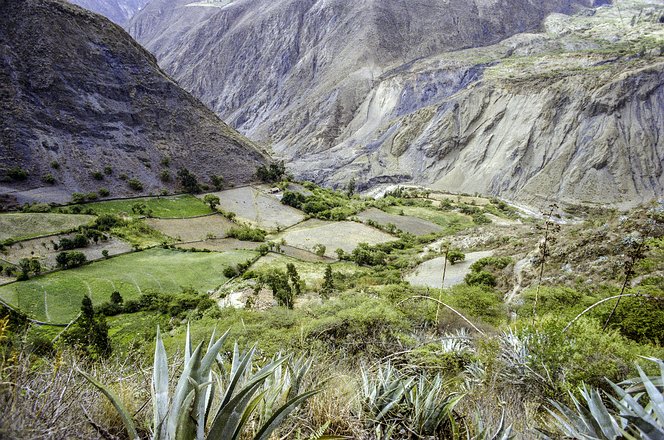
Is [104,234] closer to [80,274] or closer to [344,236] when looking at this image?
[80,274]

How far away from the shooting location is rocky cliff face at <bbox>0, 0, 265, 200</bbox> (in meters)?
43.4

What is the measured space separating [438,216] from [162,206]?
3701cm

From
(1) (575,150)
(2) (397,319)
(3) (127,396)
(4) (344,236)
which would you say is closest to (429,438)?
(3) (127,396)

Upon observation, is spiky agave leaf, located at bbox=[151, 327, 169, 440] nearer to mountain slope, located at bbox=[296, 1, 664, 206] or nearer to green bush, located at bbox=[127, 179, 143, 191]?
green bush, located at bbox=[127, 179, 143, 191]

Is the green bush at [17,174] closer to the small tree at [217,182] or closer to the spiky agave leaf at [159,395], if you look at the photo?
the small tree at [217,182]

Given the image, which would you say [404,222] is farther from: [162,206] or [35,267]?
[35,267]

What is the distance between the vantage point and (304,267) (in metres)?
32.9

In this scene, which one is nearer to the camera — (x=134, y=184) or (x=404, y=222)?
(x=134, y=184)

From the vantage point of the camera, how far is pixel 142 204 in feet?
146

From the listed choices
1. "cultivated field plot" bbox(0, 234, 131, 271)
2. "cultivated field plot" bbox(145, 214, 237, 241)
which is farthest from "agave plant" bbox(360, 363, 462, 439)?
"cultivated field plot" bbox(145, 214, 237, 241)

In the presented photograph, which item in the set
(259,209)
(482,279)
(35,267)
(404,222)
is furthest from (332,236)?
A: (35,267)

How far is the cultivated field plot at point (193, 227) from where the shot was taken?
4003 cm

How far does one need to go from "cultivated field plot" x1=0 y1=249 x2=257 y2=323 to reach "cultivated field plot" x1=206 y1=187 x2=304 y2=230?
1284 cm

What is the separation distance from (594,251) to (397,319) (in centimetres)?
1199
